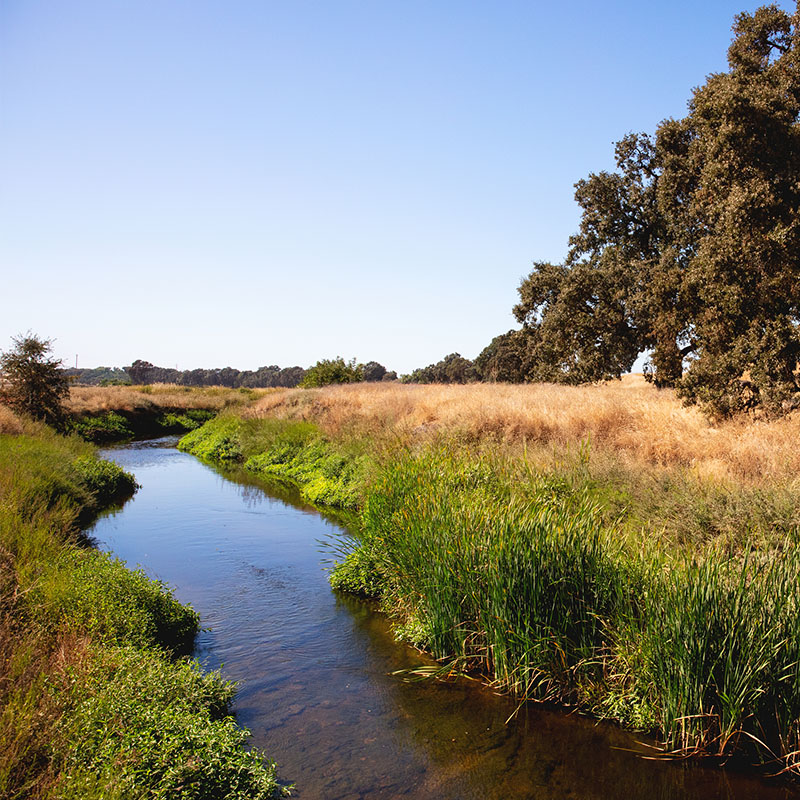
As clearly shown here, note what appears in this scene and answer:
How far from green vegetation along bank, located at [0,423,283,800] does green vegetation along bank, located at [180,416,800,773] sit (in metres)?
2.74

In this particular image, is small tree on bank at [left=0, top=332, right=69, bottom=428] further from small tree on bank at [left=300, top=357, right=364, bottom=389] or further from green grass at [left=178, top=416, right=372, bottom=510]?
small tree on bank at [left=300, top=357, right=364, bottom=389]

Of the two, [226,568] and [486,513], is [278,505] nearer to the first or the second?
[226,568]

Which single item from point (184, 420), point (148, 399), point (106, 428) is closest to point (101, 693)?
point (106, 428)

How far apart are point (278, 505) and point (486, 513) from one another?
429 inches

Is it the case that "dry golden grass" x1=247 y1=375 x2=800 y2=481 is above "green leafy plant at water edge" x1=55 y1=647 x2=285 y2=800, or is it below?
above

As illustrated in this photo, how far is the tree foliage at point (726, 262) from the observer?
13742 mm

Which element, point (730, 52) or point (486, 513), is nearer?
point (486, 513)

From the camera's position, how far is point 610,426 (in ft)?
49.2

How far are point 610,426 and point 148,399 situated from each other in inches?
1499

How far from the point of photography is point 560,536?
23.0 feet

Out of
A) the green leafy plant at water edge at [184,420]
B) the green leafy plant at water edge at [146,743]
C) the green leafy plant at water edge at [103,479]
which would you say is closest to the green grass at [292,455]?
the green leafy plant at water edge at [103,479]

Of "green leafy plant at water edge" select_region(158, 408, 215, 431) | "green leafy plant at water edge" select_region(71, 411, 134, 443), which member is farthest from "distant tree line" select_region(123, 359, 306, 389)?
"green leafy plant at water edge" select_region(71, 411, 134, 443)

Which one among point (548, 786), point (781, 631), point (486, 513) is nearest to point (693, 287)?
point (486, 513)

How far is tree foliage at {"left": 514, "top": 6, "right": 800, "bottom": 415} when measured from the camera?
45.1 ft
